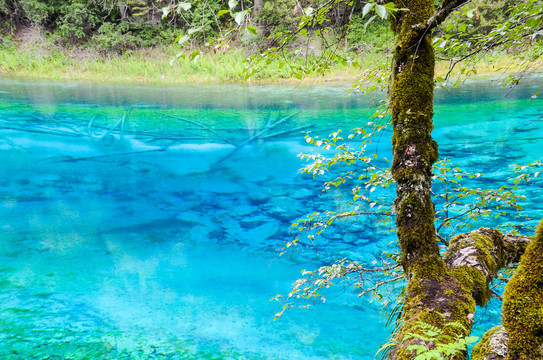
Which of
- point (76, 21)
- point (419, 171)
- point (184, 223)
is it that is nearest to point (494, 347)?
point (419, 171)

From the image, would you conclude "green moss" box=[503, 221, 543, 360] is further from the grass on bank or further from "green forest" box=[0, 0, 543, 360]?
the grass on bank

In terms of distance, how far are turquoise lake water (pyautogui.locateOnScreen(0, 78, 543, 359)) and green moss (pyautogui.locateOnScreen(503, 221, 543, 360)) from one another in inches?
92.2

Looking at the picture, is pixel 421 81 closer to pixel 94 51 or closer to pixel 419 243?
pixel 419 243

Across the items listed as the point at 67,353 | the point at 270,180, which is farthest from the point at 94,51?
the point at 67,353

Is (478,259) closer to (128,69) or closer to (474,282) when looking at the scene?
(474,282)

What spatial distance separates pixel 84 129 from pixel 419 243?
11881 millimetres

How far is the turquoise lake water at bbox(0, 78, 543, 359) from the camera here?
3.98 m

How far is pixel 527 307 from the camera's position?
94 cm

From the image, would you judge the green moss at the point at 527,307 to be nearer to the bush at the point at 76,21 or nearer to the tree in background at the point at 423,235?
the tree in background at the point at 423,235

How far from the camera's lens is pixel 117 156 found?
991cm

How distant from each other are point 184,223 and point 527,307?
6174 mm

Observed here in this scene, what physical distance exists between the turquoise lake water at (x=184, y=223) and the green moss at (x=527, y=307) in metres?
2.34

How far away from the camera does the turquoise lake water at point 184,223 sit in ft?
13.1

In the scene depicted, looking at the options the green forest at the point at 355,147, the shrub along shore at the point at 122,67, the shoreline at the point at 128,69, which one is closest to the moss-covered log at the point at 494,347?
the green forest at the point at 355,147
